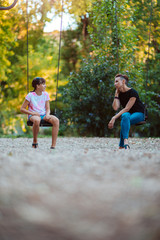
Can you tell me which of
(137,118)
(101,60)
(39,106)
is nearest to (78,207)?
(137,118)

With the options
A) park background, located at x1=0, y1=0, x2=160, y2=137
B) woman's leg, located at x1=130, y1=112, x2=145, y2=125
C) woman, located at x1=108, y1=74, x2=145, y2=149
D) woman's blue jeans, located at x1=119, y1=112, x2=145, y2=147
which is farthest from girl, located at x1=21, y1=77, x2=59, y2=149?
park background, located at x1=0, y1=0, x2=160, y2=137

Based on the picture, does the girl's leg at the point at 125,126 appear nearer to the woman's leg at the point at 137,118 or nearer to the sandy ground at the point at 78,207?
the woman's leg at the point at 137,118

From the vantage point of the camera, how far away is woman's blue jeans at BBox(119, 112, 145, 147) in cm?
401

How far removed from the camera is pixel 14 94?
12.8m

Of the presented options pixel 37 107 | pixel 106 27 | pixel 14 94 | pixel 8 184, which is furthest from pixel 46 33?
pixel 8 184

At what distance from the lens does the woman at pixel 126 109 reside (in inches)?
158

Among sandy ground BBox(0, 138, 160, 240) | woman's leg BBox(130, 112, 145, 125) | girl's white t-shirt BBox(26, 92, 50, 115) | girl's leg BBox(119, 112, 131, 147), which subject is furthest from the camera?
girl's white t-shirt BBox(26, 92, 50, 115)

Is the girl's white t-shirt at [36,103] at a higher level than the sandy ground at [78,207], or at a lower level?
higher

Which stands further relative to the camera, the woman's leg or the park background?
the park background

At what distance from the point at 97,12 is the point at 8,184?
7.19 meters

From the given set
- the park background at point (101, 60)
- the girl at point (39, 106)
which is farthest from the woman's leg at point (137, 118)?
the park background at point (101, 60)

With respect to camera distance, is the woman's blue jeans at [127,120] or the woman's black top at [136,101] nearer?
the woman's blue jeans at [127,120]

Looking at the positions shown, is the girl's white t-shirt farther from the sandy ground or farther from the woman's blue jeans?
the sandy ground

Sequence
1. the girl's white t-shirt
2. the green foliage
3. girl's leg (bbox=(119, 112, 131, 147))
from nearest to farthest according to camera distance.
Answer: girl's leg (bbox=(119, 112, 131, 147))
the girl's white t-shirt
the green foliage
